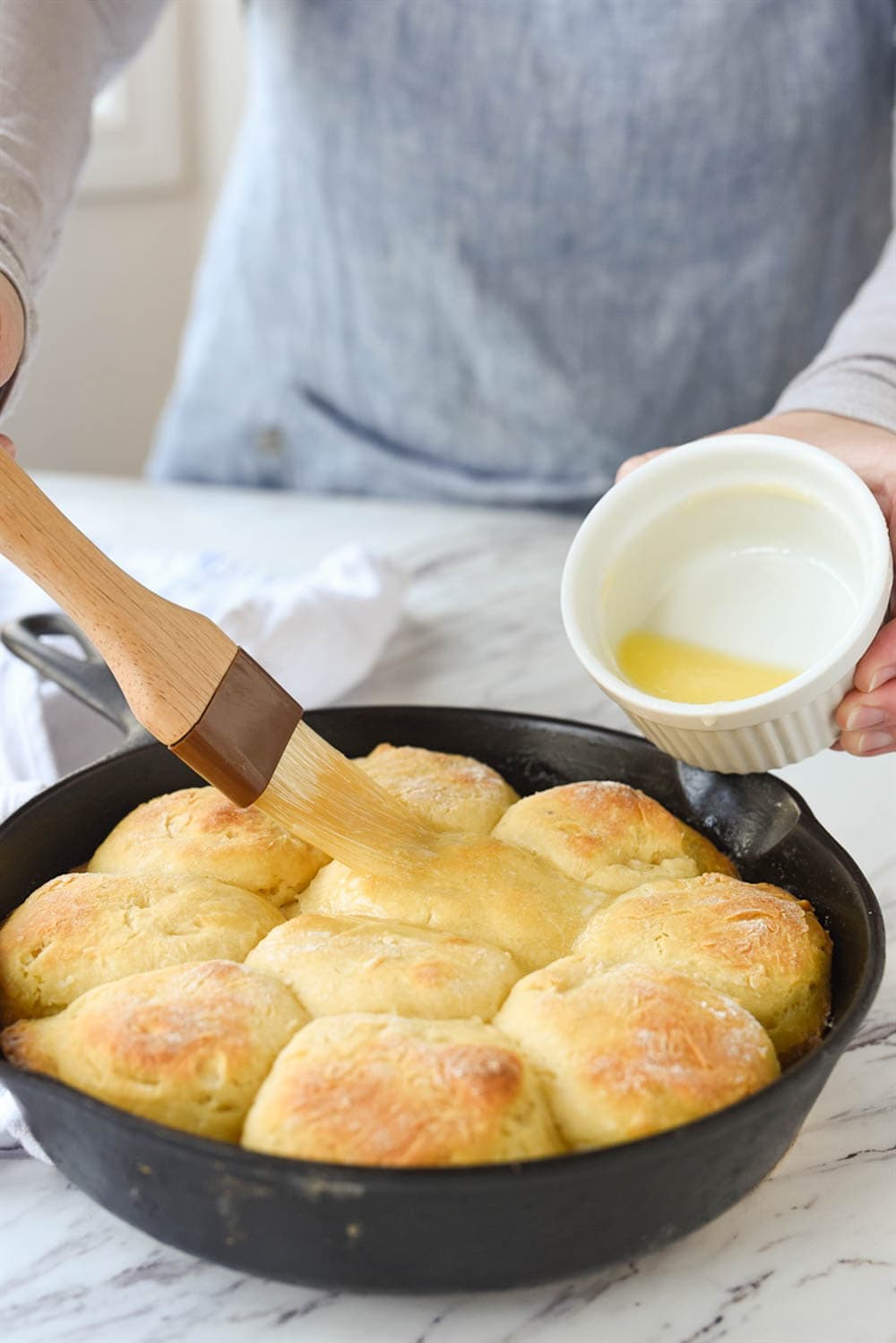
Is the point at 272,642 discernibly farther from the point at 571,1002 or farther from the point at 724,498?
the point at 571,1002

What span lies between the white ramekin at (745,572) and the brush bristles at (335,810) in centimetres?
18

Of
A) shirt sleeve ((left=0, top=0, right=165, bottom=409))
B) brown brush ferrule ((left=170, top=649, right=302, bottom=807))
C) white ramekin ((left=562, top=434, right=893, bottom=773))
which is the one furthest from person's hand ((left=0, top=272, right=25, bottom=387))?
white ramekin ((left=562, top=434, right=893, bottom=773))

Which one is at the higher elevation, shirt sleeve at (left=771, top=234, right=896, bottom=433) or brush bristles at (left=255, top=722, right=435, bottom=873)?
shirt sleeve at (left=771, top=234, right=896, bottom=433)

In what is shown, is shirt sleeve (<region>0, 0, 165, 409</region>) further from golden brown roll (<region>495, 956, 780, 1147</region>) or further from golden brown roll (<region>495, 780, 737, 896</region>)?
golden brown roll (<region>495, 956, 780, 1147</region>)

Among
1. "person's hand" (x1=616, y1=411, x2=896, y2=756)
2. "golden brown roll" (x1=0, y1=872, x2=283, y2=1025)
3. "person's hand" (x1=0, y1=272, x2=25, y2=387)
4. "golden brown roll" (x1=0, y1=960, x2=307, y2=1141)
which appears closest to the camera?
"golden brown roll" (x1=0, y1=960, x2=307, y2=1141)

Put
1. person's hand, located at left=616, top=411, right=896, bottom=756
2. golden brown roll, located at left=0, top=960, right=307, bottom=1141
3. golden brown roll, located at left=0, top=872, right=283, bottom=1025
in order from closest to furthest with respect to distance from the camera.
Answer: golden brown roll, located at left=0, top=960, right=307, bottom=1141
golden brown roll, located at left=0, top=872, right=283, bottom=1025
person's hand, located at left=616, top=411, right=896, bottom=756

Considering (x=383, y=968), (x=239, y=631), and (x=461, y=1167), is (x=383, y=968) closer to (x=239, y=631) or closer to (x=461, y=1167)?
(x=461, y=1167)

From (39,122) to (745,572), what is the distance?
2.70ft

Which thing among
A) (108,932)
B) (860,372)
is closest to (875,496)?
(860,372)

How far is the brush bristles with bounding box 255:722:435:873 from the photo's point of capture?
905 mm

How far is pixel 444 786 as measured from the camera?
107 cm

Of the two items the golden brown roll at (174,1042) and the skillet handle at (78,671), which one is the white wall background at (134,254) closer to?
the skillet handle at (78,671)

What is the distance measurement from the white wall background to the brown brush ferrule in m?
2.27

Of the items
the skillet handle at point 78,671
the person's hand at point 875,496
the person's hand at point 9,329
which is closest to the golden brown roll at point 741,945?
the person's hand at point 875,496
